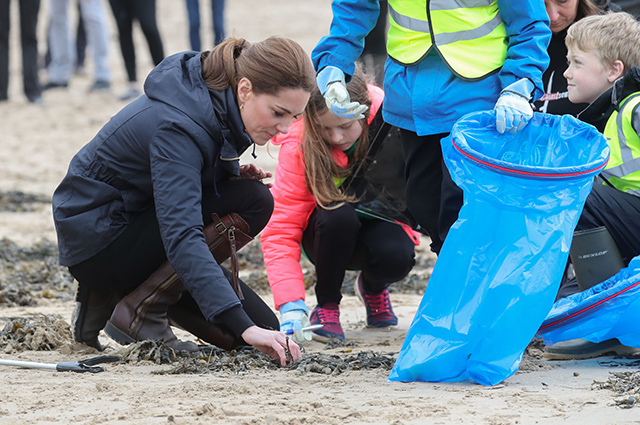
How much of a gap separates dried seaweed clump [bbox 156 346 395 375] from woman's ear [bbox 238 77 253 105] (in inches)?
32.9

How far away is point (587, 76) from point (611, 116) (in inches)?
9.4

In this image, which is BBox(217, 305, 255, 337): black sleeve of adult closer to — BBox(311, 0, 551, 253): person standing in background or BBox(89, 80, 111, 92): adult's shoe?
BBox(311, 0, 551, 253): person standing in background

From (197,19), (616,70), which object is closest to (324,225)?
(616,70)

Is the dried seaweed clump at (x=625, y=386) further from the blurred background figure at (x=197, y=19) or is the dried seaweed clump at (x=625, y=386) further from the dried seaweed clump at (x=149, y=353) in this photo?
the blurred background figure at (x=197, y=19)

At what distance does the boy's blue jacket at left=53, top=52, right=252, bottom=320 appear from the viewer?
2193mm

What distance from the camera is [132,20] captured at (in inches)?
298

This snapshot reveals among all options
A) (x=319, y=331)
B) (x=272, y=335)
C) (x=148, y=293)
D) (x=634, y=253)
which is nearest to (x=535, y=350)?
(x=634, y=253)

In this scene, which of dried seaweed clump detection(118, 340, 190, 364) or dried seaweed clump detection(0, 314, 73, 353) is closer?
dried seaweed clump detection(118, 340, 190, 364)

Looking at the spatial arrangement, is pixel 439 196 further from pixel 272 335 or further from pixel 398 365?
pixel 272 335

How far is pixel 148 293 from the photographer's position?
2658 millimetres

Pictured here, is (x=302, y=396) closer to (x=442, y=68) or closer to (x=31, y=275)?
(x=442, y=68)

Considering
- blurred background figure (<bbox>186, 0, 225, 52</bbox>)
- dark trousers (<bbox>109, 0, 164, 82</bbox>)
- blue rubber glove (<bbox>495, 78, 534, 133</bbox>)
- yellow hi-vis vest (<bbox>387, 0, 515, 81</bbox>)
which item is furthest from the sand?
blurred background figure (<bbox>186, 0, 225, 52</bbox>)

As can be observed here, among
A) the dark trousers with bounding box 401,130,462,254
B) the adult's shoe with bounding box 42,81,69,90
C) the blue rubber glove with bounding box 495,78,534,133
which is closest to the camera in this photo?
the blue rubber glove with bounding box 495,78,534,133

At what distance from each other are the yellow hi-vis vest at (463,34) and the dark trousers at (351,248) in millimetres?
840
